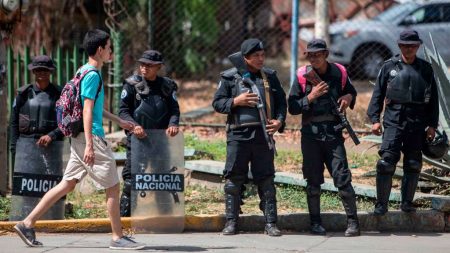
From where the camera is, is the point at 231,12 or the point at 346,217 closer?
the point at 346,217

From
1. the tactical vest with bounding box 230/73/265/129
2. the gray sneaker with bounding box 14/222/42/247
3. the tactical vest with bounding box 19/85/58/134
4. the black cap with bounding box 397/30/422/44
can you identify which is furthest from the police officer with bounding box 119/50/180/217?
the black cap with bounding box 397/30/422/44

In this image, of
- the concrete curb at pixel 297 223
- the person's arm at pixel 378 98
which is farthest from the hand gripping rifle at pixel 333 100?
the concrete curb at pixel 297 223

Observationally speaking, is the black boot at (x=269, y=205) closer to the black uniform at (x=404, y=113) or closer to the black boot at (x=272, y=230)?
the black boot at (x=272, y=230)

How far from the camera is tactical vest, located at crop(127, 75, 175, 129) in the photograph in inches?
361

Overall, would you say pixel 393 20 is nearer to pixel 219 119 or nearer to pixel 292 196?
pixel 219 119

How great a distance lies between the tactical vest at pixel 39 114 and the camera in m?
9.46

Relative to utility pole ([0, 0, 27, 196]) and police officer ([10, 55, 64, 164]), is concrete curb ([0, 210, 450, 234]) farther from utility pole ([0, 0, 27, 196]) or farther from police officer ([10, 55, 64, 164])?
utility pole ([0, 0, 27, 196])

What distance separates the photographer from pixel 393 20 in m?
19.3

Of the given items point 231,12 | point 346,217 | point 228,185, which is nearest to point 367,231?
point 346,217

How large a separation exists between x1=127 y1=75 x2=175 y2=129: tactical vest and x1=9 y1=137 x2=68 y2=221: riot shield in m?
0.84

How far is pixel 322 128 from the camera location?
8.98 meters

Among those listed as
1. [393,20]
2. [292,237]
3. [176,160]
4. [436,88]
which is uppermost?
[393,20]

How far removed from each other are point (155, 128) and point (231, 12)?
11769 mm

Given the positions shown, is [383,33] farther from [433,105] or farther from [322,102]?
[322,102]
